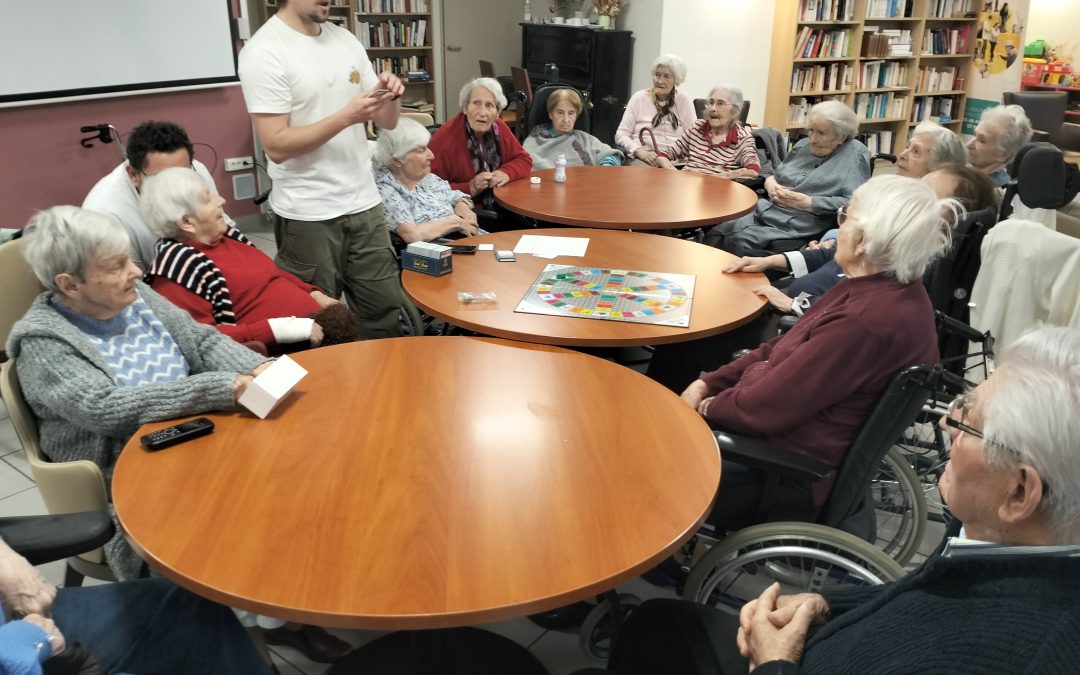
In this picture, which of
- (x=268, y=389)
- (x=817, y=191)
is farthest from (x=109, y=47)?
(x=817, y=191)

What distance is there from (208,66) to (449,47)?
12.9ft

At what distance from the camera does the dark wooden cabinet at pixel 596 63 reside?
7.02 meters

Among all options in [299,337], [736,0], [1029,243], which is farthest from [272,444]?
[736,0]

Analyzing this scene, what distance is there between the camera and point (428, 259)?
261 centimetres

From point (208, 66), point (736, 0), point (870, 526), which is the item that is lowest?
point (870, 526)

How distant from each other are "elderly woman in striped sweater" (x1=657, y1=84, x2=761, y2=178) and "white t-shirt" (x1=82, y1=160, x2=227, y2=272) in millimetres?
3127

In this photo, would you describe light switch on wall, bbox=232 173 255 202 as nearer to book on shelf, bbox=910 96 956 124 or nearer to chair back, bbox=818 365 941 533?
chair back, bbox=818 365 941 533

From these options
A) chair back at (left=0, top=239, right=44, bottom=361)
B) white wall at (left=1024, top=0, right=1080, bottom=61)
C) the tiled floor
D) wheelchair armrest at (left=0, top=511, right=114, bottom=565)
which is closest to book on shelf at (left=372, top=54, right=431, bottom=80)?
the tiled floor

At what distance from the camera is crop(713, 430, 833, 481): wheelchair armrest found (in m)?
1.68

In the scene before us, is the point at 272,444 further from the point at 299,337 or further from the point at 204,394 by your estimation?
the point at 299,337

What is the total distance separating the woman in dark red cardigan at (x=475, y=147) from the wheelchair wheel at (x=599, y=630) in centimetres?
246

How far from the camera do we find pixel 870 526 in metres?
1.91

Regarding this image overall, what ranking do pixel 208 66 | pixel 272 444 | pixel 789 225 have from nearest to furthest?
pixel 272 444, pixel 789 225, pixel 208 66

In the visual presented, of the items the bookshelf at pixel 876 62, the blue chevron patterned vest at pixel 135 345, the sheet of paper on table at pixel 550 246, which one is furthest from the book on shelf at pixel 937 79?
the blue chevron patterned vest at pixel 135 345
